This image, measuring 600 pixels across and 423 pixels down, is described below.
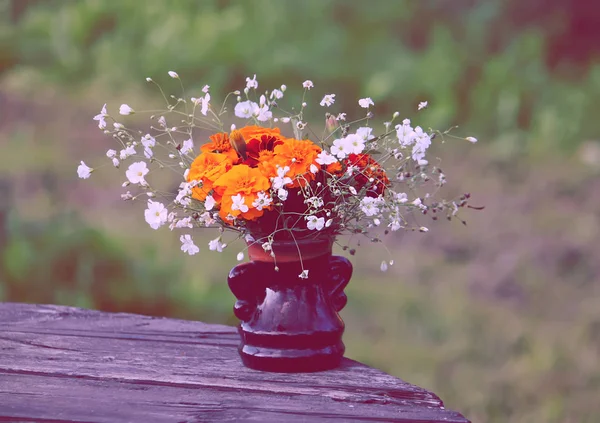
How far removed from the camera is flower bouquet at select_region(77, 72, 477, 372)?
191 cm

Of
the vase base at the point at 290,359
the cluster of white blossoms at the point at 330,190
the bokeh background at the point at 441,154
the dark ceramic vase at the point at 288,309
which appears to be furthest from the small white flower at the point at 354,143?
the bokeh background at the point at 441,154

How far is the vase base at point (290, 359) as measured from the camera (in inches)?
80.1

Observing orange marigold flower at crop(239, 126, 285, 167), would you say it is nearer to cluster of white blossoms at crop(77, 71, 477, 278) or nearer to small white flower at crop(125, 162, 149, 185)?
cluster of white blossoms at crop(77, 71, 477, 278)

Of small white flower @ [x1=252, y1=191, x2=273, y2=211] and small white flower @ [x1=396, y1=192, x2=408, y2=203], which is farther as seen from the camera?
small white flower @ [x1=396, y1=192, x2=408, y2=203]

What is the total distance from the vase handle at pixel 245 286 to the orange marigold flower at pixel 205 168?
21cm

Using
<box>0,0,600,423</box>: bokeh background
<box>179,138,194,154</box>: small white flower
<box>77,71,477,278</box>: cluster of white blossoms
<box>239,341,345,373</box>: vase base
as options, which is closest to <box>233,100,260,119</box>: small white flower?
<box>77,71,477,278</box>: cluster of white blossoms

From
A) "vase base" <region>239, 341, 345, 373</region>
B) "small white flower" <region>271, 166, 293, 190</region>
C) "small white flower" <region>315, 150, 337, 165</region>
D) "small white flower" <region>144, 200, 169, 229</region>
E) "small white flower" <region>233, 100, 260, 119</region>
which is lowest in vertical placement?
"vase base" <region>239, 341, 345, 373</region>

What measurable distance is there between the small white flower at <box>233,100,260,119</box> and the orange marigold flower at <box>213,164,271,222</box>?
0.21 m

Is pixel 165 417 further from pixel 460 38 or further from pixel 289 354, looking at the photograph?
pixel 460 38

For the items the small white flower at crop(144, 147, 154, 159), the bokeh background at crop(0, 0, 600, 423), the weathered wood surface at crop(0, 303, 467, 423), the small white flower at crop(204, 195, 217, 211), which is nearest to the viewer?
the weathered wood surface at crop(0, 303, 467, 423)

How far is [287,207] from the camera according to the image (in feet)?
6.43

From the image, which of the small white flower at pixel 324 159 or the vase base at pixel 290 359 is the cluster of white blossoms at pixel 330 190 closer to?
the small white flower at pixel 324 159

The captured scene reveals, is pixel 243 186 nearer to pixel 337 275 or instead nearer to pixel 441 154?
pixel 337 275

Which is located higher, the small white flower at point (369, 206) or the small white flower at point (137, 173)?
the small white flower at point (137, 173)
